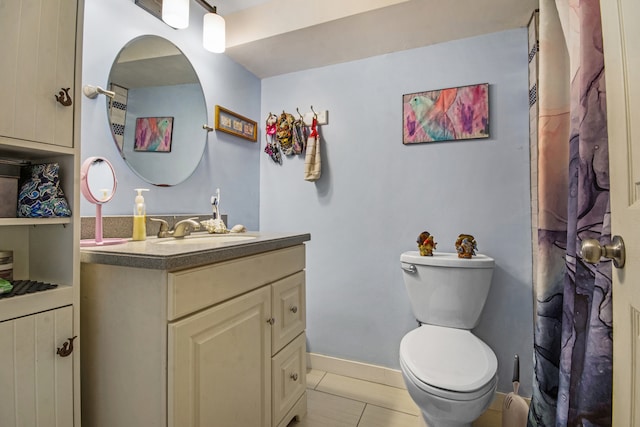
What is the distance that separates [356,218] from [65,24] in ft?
5.09

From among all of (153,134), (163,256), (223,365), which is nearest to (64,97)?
(163,256)

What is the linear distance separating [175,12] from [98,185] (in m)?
0.85

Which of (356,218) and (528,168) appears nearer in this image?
(528,168)

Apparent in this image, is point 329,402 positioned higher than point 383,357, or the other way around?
point 383,357

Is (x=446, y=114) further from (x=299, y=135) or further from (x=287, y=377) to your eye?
(x=287, y=377)

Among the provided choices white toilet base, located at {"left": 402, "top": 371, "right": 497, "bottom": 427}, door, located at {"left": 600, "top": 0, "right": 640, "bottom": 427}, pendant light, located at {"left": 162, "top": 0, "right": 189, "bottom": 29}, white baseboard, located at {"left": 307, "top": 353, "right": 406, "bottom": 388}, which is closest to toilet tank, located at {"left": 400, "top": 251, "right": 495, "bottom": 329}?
white toilet base, located at {"left": 402, "top": 371, "right": 497, "bottom": 427}

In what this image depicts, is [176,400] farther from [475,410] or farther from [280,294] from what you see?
[475,410]

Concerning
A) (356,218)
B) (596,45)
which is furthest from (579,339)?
(356,218)

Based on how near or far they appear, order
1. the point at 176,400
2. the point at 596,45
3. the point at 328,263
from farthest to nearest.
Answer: the point at 328,263 < the point at 176,400 < the point at 596,45

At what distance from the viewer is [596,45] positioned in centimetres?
71

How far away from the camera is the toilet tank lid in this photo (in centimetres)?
151

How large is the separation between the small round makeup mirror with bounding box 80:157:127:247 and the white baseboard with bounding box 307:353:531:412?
4.75ft

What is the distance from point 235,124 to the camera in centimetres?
196

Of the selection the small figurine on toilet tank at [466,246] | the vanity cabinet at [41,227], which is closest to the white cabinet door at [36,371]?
the vanity cabinet at [41,227]
